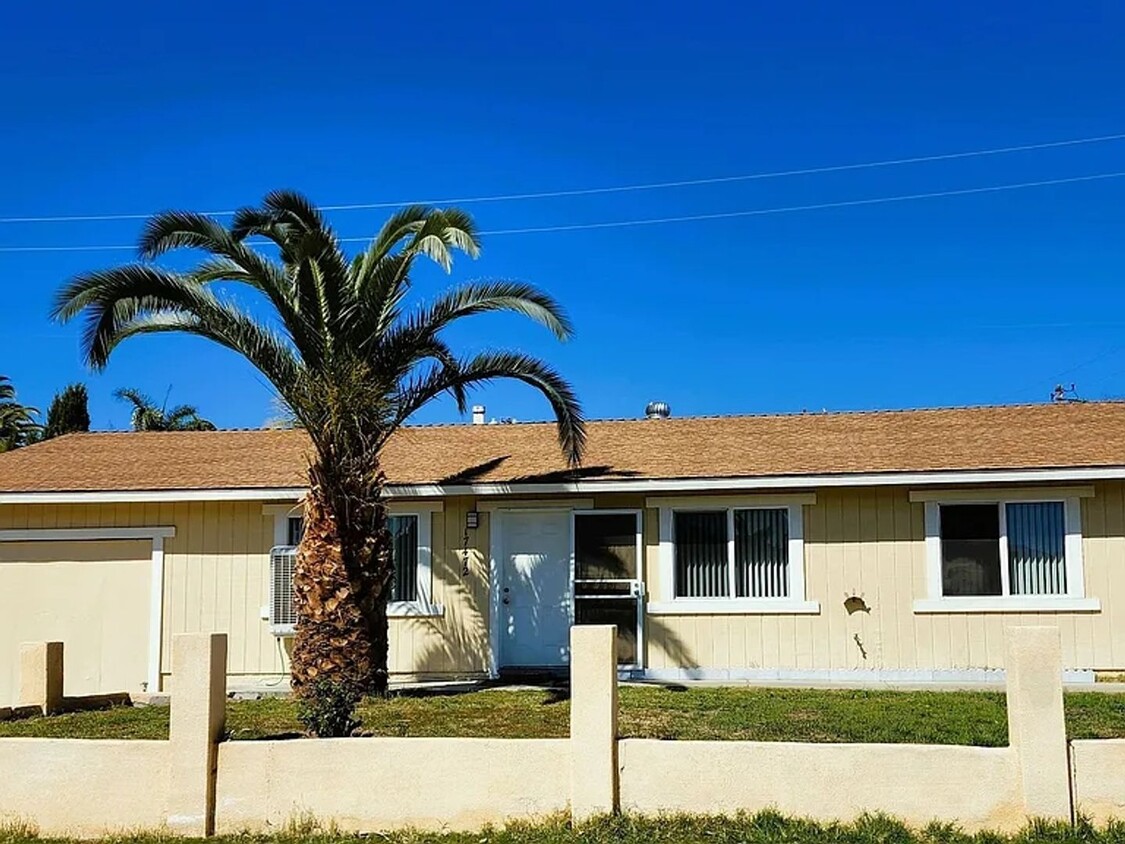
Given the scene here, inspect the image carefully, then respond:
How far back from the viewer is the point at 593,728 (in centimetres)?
807

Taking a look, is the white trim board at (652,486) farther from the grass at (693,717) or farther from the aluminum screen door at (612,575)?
the grass at (693,717)

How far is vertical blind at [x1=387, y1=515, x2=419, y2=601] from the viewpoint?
16.5 meters

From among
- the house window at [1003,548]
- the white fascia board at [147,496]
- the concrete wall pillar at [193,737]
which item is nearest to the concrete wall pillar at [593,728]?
the concrete wall pillar at [193,737]

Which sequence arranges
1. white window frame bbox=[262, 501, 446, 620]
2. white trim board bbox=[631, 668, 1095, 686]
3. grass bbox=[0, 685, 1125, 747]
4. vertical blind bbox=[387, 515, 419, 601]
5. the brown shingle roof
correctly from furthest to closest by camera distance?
vertical blind bbox=[387, 515, 419, 601] < white window frame bbox=[262, 501, 446, 620] < the brown shingle roof < white trim board bbox=[631, 668, 1095, 686] < grass bbox=[0, 685, 1125, 747]

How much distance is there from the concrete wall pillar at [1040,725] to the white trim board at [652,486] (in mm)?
7254

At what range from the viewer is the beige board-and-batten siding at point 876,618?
14.9 meters

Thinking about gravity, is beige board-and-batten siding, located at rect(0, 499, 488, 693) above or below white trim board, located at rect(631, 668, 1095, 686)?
above

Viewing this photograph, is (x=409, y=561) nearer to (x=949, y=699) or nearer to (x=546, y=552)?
(x=546, y=552)

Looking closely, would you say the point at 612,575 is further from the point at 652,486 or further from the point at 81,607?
the point at 81,607

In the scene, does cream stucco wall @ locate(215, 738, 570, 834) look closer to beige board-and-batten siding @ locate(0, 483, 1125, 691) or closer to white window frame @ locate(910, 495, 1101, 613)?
beige board-and-batten siding @ locate(0, 483, 1125, 691)

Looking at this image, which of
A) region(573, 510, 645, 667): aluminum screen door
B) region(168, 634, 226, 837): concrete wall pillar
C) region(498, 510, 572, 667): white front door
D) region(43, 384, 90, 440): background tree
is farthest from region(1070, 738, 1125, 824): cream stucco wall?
region(43, 384, 90, 440): background tree

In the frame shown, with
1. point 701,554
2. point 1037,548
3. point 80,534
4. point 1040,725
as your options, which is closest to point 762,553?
point 701,554

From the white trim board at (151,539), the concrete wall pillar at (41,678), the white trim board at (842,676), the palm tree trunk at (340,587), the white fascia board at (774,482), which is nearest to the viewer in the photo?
the concrete wall pillar at (41,678)

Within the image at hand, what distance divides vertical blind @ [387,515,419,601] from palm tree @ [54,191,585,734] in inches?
104
